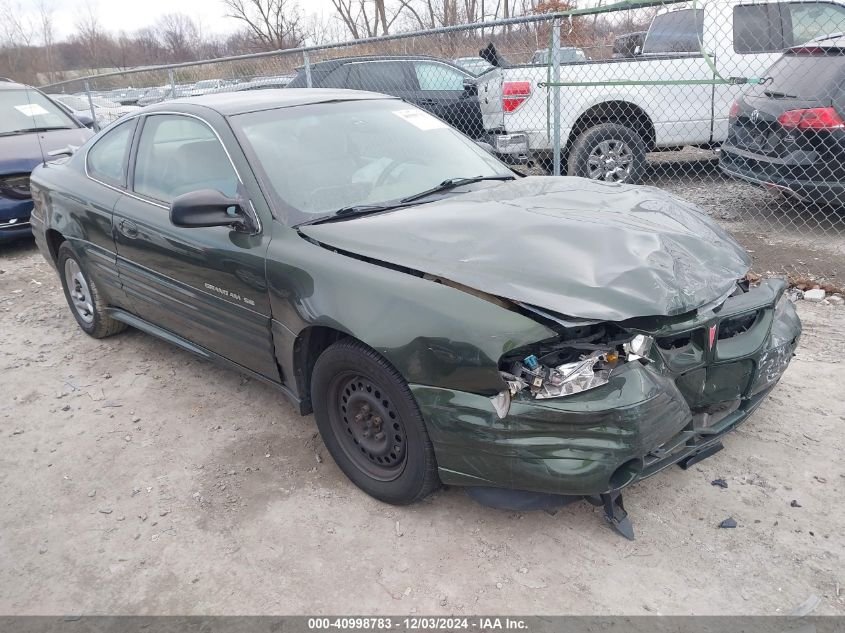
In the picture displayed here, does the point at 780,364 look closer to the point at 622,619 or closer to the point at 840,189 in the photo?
the point at 622,619

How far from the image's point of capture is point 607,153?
6.83 meters

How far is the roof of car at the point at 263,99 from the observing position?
348 centimetres

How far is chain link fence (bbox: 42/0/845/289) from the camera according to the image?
5.39 m

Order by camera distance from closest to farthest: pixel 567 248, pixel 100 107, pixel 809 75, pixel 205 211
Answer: pixel 567 248 < pixel 205 211 < pixel 809 75 < pixel 100 107

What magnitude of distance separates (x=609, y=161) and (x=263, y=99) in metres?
4.32

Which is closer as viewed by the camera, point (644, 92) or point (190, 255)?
point (190, 255)

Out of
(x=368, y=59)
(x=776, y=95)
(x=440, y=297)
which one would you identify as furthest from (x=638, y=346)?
(x=368, y=59)

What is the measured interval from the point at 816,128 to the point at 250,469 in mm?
5037

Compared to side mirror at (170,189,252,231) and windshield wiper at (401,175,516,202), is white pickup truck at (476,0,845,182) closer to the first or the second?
windshield wiper at (401,175,516,202)

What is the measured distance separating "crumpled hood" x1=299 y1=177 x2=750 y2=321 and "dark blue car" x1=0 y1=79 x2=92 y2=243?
575cm

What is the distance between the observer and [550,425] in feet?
7.48

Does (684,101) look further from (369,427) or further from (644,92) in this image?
(369,427)

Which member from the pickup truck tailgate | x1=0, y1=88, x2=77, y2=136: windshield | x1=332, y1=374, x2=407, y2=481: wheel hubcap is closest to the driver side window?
x1=332, y1=374, x2=407, y2=481: wheel hubcap

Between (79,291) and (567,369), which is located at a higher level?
(567,369)
